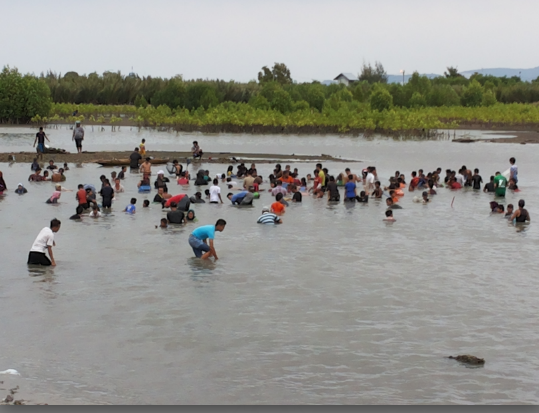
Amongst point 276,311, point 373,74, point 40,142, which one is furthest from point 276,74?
point 276,311

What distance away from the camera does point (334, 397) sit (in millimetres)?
10445

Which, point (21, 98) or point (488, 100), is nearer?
point (21, 98)

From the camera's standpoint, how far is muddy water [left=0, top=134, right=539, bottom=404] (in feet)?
Answer: 35.7

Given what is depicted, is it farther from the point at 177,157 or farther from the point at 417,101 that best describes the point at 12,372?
the point at 417,101

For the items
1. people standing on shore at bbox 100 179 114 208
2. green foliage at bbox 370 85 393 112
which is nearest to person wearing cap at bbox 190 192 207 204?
people standing on shore at bbox 100 179 114 208

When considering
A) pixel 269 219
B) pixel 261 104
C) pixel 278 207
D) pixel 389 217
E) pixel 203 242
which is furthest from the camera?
pixel 261 104

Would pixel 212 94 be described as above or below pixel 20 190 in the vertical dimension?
above

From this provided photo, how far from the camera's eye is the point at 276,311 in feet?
47.9

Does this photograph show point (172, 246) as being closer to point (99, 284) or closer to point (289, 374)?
point (99, 284)

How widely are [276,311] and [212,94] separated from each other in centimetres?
7006

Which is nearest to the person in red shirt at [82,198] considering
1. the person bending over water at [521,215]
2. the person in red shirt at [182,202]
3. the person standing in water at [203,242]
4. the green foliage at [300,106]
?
the person in red shirt at [182,202]

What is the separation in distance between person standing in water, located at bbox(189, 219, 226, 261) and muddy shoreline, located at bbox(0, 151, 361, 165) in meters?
23.1

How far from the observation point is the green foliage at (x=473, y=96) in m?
95.1

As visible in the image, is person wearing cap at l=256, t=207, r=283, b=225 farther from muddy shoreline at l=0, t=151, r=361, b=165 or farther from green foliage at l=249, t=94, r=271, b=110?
green foliage at l=249, t=94, r=271, b=110
